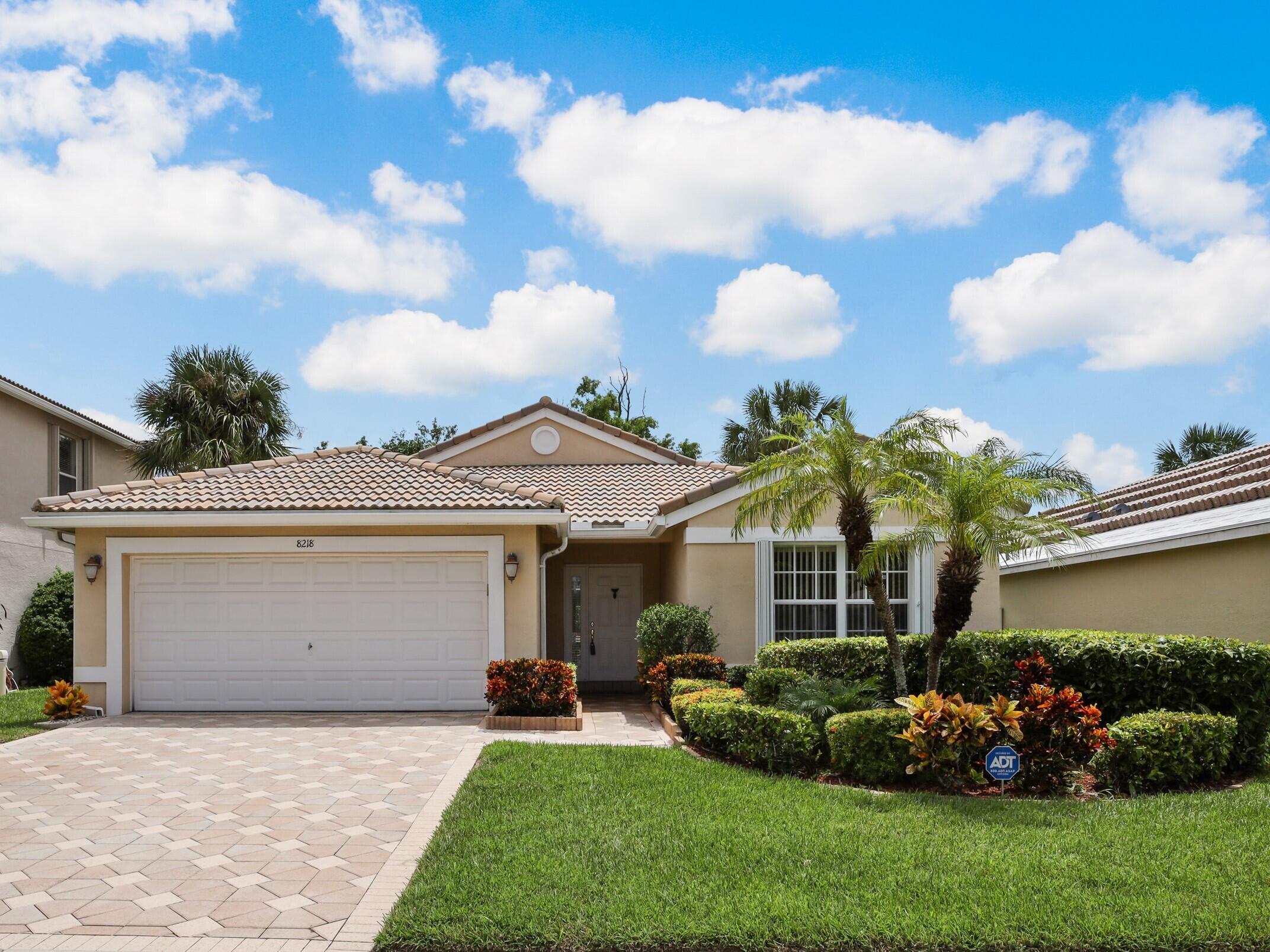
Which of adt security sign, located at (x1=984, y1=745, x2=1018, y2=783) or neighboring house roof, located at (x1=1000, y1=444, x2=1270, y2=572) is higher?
neighboring house roof, located at (x1=1000, y1=444, x2=1270, y2=572)

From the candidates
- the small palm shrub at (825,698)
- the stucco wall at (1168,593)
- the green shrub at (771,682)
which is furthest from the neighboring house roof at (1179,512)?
the green shrub at (771,682)

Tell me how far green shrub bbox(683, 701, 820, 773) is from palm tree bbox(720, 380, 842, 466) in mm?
15368

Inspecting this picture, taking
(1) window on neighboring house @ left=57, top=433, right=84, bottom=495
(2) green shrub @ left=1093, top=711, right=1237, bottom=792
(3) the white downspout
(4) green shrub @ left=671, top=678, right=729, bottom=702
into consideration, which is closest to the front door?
(3) the white downspout

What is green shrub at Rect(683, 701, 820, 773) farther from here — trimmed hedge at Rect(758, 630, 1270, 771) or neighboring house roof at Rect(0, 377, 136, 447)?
neighboring house roof at Rect(0, 377, 136, 447)

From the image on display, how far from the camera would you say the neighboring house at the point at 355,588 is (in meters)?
13.2

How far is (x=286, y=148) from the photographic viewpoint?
13594mm

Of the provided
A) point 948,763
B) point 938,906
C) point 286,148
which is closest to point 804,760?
point 948,763

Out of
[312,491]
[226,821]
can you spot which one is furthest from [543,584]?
[226,821]

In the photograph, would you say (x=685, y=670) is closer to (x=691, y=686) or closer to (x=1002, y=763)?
(x=691, y=686)

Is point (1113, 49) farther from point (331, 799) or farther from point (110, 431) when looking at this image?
point (110, 431)

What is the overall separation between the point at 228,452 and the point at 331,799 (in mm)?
14290

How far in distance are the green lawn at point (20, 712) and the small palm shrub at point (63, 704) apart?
11.5 inches

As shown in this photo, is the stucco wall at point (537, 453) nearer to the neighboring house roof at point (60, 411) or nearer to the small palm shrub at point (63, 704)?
the neighboring house roof at point (60, 411)

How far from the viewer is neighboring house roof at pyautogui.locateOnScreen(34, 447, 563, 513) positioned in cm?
1298
